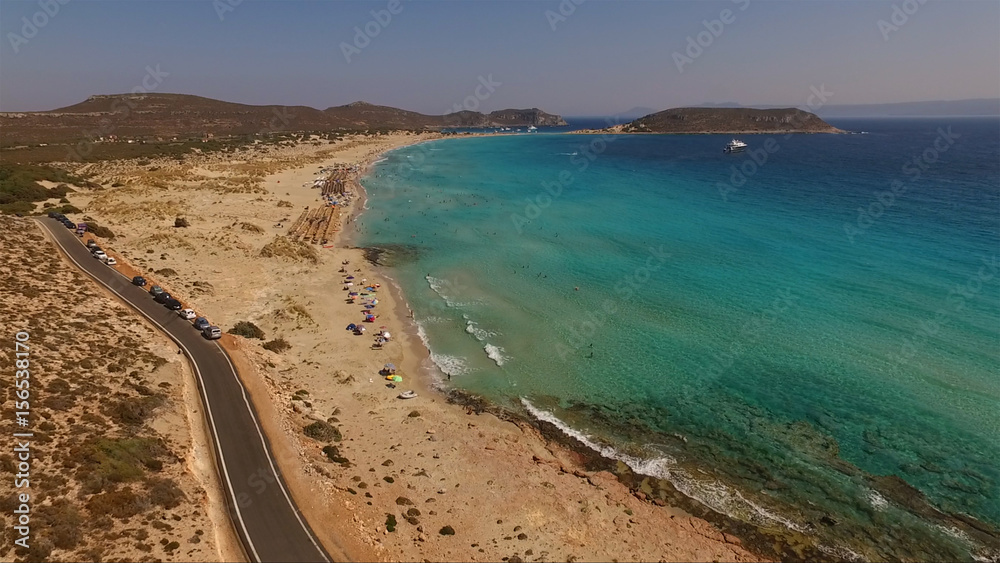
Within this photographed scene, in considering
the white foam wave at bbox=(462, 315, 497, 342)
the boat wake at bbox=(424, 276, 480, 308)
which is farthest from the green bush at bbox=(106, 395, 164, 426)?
the boat wake at bbox=(424, 276, 480, 308)

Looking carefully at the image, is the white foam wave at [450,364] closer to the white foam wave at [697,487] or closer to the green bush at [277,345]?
the white foam wave at [697,487]

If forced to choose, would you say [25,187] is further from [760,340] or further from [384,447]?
[760,340]

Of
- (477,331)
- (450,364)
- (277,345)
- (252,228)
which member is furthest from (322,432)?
(252,228)

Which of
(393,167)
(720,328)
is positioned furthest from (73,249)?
(393,167)

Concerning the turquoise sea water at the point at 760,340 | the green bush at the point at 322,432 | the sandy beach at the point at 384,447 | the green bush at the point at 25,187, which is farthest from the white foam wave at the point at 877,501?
the green bush at the point at 25,187

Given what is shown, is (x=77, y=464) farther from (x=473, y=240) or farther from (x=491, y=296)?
(x=473, y=240)

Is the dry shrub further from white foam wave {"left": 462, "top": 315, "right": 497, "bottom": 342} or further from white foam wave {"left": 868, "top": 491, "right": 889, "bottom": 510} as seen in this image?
white foam wave {"left": 868, "top": 491, "right": 889, "bottom": 510}
